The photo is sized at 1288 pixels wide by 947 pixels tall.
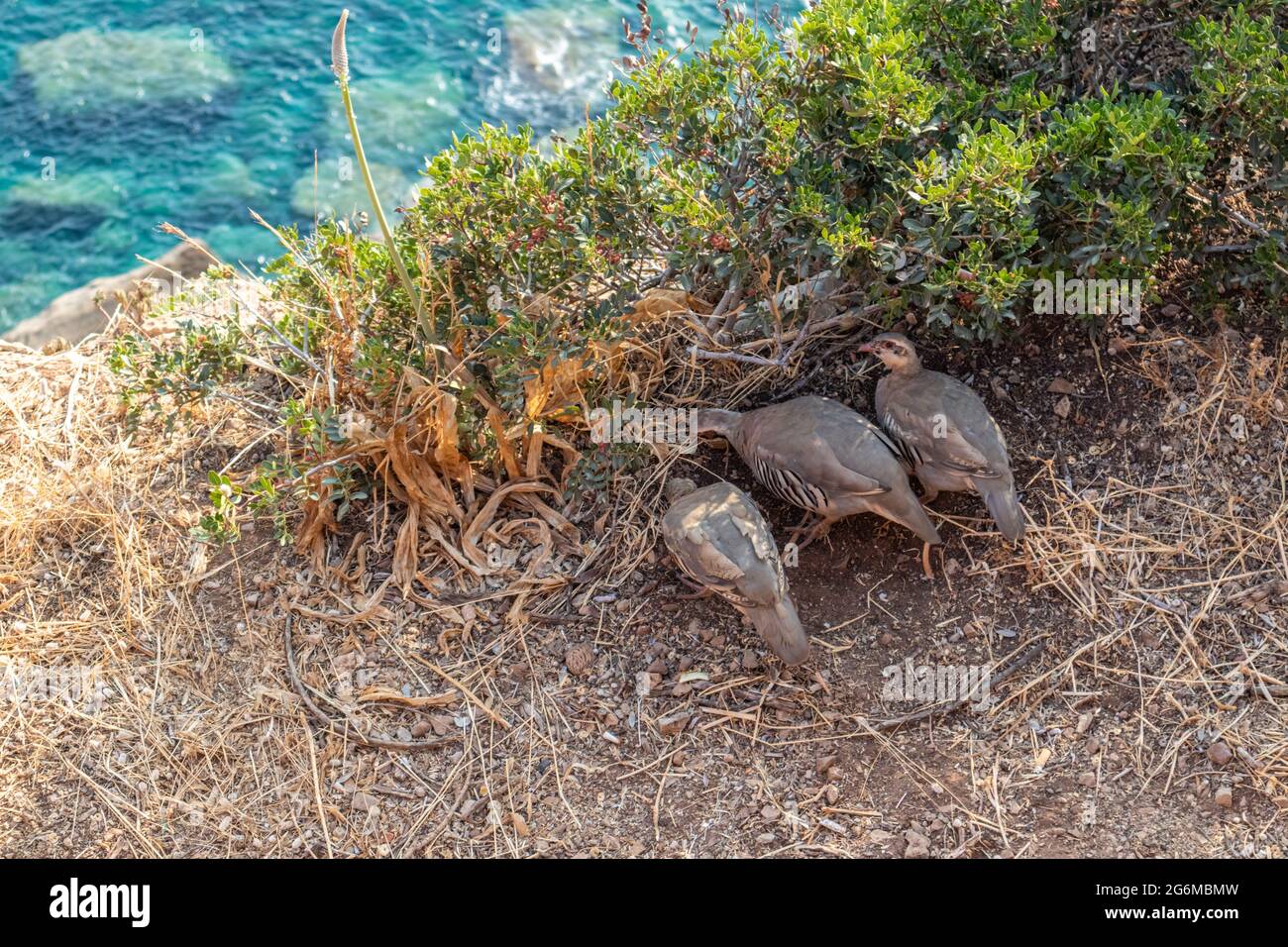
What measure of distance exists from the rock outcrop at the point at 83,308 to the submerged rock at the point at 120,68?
2.29 meters

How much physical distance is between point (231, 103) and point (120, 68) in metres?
1.08

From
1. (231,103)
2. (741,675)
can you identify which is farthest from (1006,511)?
(231,103)

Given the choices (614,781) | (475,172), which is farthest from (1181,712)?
(475,172)

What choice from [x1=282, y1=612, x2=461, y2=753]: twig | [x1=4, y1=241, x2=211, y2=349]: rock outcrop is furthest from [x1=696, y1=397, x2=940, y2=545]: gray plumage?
[x1=4, y1=241, x2=211, y2=349]: rock outcrop

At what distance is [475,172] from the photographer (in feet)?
13.0

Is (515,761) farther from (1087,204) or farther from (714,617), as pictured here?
(1087,204)

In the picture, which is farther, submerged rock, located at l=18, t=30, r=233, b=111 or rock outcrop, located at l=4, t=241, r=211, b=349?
submerged rock, located at l=18, t=30, r=233, b=111

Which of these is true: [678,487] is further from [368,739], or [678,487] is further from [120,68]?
[120,68]

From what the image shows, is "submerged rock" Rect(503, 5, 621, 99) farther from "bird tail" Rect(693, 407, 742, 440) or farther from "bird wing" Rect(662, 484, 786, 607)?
"bird wing" Rect(662, 484, 786, 607)

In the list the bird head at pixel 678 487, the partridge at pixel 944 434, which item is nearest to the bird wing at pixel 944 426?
the partridge at pixel 944 434

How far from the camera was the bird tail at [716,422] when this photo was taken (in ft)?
14.1

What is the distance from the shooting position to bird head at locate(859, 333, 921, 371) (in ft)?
13.6

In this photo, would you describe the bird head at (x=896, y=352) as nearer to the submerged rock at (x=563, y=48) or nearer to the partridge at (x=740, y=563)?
the partridge at (x=740, y=563)

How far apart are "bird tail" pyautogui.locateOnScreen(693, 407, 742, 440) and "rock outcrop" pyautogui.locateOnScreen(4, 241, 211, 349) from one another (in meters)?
4.17
